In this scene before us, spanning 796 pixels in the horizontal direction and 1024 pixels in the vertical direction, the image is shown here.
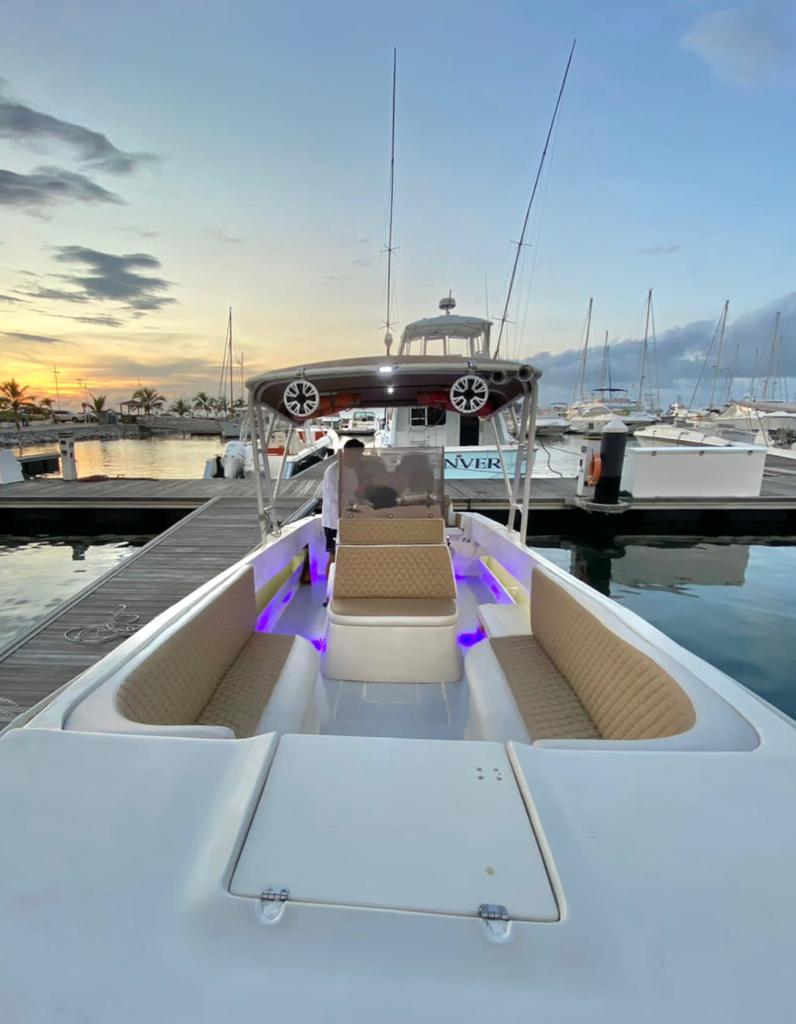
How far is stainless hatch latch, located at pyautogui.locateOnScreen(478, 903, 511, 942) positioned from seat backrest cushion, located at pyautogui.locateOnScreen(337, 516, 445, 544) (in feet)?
10.2

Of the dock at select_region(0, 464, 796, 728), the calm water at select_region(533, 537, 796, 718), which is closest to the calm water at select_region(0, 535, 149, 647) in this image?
the dock at select_region(0, 464, 796, 728)

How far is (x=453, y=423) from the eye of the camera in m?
13.0

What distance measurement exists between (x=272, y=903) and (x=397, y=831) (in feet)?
0.88

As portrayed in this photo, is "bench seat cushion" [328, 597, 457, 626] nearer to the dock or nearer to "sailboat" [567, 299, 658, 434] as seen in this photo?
the dock

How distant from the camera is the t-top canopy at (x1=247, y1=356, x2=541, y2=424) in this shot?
332cm

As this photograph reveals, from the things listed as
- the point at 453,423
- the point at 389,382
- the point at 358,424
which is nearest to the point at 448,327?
the point at 453,423

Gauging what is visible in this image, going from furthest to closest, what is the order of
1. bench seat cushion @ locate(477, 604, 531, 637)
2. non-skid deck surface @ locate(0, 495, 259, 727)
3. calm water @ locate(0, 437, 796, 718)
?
calm water @ locate(0, 437, 796, 718)
non-skid deck surface @ locate(0, 495, 259, 727)
bench seat cushion @ locate(477, 604, 531, 637)

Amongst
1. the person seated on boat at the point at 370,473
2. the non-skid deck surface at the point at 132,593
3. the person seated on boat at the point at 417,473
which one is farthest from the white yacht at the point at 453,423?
the non-skid deck surface at the point at 132,593

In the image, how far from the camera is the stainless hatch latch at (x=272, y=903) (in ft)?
2.66

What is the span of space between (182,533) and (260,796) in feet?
23.1

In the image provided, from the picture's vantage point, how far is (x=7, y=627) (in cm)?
569

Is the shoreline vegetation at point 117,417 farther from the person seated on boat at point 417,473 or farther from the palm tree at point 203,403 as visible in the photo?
the person seated on boat at point 417,473

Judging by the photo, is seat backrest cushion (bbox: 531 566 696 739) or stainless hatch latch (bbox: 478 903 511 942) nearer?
stainless hatch latch (bbox: 478 903 511 942)

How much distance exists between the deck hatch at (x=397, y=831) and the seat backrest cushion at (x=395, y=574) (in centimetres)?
209
